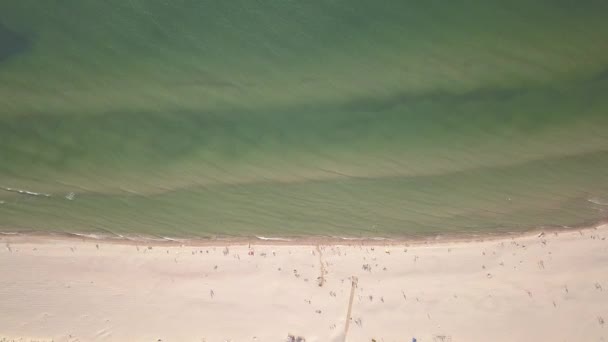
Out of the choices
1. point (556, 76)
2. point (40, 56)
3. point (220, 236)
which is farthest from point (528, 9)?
point (40, 56)

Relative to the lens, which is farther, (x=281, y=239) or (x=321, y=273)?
(x=281, y=239)

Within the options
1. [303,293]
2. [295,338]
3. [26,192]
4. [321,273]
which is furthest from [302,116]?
[26,192]

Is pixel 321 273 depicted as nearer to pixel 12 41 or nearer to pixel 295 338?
pixel 295 338

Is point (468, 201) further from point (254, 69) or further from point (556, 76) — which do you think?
point (254, 69)

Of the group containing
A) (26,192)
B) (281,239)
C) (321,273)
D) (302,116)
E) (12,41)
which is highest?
(12,41)

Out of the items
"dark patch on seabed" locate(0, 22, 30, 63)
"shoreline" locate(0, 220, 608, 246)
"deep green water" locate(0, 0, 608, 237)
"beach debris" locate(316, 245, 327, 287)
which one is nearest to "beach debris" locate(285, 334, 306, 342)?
"beach debris" locate(316, 245, 327, 287)

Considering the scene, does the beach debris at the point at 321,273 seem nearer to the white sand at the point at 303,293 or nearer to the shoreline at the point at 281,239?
the white sand at the point at 303,293

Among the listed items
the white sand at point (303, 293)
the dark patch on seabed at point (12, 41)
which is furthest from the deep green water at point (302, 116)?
the white sand at point (303, 293)
